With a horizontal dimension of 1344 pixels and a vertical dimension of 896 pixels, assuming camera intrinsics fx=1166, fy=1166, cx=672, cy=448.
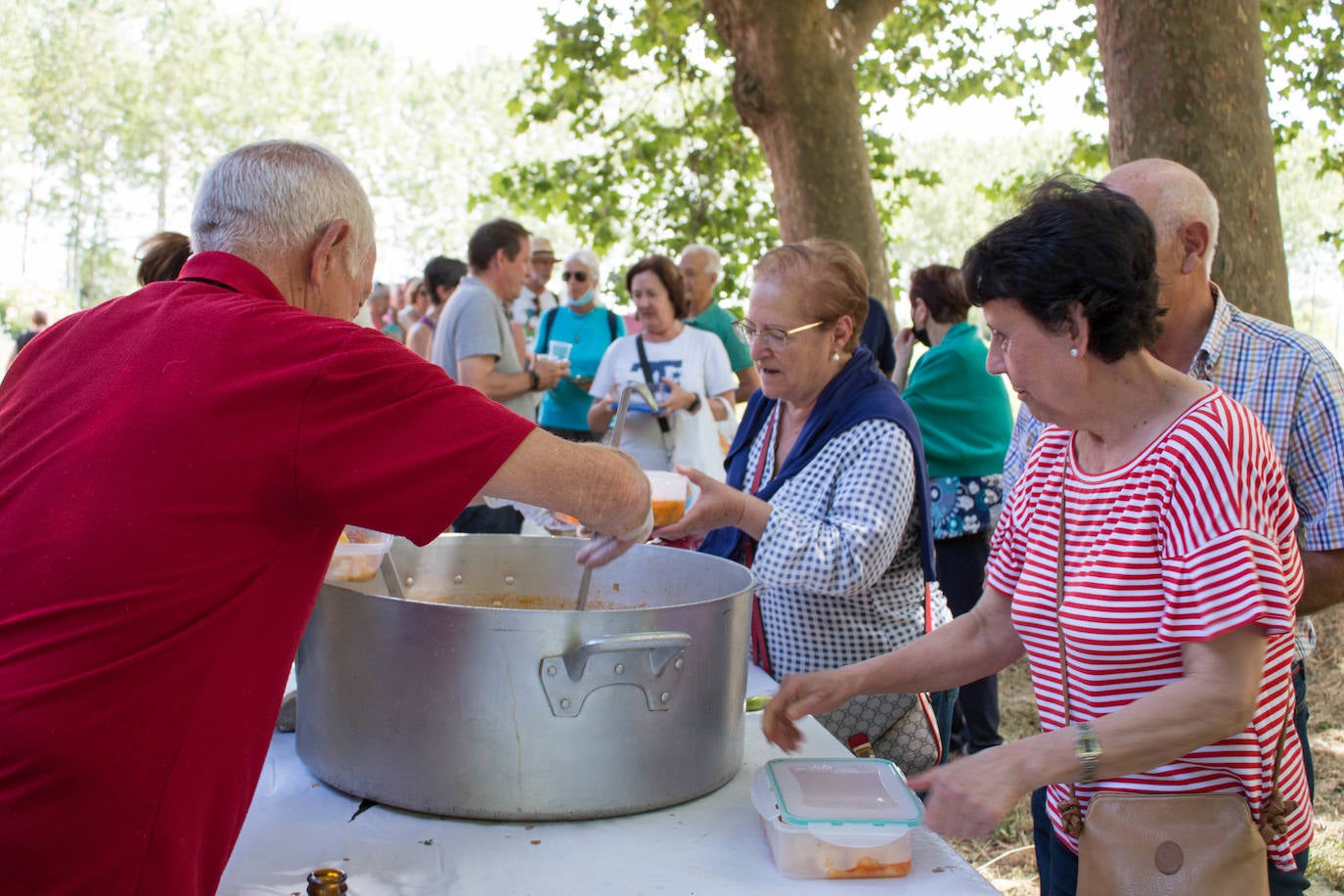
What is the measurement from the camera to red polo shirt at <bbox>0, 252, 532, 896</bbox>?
125cm

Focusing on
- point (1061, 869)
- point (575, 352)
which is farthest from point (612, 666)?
point (575, 352)

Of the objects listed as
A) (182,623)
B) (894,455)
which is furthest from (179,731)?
(894,455)

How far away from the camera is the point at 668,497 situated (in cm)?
251

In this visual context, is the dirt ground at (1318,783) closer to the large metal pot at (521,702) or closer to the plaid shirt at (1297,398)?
the plaid shirt at (1297,398)

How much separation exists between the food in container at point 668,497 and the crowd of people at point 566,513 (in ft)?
0.82

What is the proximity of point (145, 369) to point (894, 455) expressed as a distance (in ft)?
5.06

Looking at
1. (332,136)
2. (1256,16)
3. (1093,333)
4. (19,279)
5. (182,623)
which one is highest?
(332,136)

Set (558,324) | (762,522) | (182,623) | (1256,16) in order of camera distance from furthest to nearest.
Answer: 1. (558,324)
2. (1256,16)
3. (762,522)
4. (182,623)

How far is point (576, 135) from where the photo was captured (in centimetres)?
924

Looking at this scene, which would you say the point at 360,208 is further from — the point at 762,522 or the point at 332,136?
the point at 332,136

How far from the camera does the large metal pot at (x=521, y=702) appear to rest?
1.49 metres

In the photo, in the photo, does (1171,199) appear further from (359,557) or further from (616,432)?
Answer: (359,557)

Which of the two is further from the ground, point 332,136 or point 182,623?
point 332,136

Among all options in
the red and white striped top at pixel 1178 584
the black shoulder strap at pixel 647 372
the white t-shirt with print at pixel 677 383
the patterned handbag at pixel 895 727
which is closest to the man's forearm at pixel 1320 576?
the red and white striped top at pixel 1178 584
